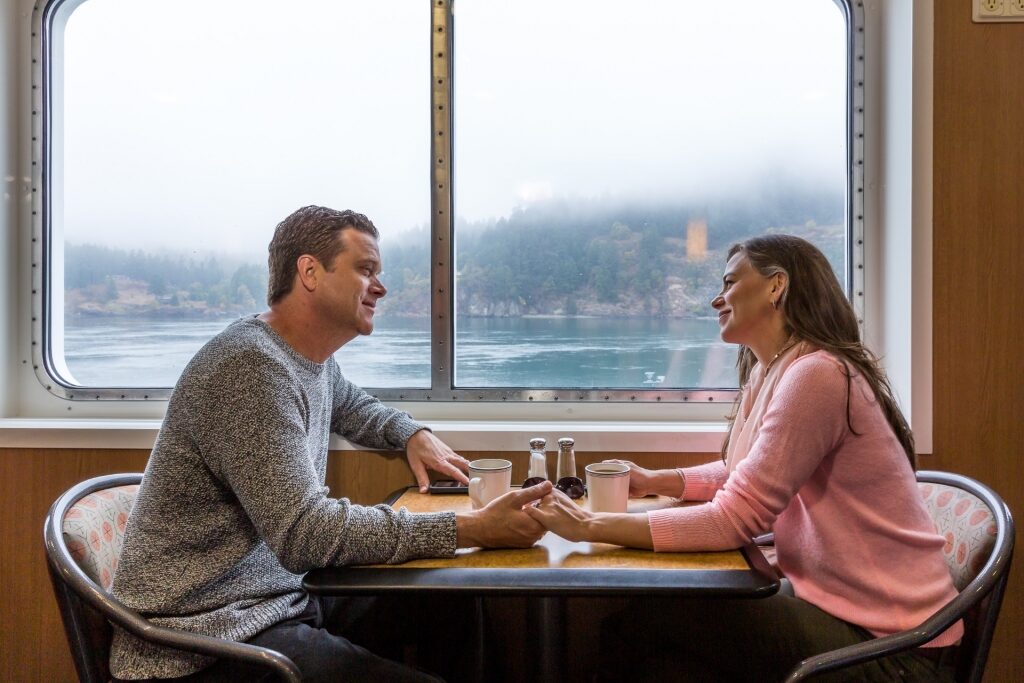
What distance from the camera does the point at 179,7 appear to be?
2.40m

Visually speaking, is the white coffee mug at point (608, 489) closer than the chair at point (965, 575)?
No

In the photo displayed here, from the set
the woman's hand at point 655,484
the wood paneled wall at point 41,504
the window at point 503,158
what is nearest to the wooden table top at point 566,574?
the woman's hand at point 655,484

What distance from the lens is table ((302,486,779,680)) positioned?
1121 millimetres

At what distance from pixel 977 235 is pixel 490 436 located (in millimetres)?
1560

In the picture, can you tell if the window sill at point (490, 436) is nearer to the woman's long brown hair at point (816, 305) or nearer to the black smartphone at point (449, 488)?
the black smartphone at point (449, 488)

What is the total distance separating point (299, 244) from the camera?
156 cm

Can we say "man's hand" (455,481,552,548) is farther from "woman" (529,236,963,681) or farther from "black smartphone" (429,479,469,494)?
"black smartphone" (429,479,469,494)

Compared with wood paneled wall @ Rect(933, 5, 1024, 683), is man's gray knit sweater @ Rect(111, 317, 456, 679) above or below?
below

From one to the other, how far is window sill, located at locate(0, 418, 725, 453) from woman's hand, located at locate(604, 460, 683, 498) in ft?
1.06

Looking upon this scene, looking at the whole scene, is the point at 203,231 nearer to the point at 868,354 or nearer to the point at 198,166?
the point at 198,166

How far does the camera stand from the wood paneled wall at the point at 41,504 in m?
2.10

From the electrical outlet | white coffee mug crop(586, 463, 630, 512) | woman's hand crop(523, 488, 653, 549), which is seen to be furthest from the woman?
the electrical outlet

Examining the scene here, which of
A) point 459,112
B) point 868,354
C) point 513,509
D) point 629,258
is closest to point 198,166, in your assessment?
point 459,112

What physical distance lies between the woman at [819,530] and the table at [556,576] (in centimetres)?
5
